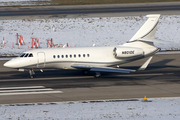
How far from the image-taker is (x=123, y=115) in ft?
55.0

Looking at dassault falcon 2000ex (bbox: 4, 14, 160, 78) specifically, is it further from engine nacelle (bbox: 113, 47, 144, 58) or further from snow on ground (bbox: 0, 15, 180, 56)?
snow on ground (bbox: 0, 15, 180, 56)

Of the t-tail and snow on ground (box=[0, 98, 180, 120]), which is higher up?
the t-tail

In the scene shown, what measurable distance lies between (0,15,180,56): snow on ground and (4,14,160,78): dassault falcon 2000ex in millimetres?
15216

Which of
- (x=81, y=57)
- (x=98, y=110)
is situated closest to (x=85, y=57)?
(x=81, y=57)

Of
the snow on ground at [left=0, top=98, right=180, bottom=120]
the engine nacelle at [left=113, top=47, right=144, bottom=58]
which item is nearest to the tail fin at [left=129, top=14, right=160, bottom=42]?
the engine nacelle at [left=113, top=47, right=144, bottom=58]

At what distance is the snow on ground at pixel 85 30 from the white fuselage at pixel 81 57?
15.3m

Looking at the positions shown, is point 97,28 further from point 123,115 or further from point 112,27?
point 123,115

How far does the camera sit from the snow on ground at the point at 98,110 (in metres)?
16.5

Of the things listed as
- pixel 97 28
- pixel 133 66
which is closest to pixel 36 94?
pixel 133 66

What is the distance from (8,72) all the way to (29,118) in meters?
15.4

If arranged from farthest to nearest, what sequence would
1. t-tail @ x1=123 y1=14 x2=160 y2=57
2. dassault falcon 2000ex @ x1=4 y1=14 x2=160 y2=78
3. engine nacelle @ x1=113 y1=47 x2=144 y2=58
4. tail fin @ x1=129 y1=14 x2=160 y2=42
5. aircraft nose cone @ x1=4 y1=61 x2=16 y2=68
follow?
tail fin @ x1=129 y1=14 x2=160 y2=42
t-tail @ x1=123 y1=14 x2=160 y2=57
engine nacelle @ x1=113 y1=47 x2=144 y2=58
dassault falcon 2000ex @ x1=4 y1=14 x2=160 y2=78
aircraft nose cone @ x1=4 y1=61 x2=16 y2=68

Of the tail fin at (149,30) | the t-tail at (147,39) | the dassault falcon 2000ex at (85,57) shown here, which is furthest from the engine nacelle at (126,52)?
the tail fin at (149,30)

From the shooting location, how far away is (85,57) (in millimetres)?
27891

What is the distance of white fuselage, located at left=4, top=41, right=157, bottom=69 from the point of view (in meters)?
27.3
